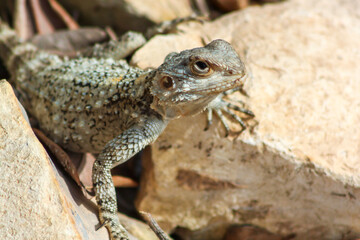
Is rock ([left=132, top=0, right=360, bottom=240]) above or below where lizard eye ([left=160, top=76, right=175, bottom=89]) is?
below

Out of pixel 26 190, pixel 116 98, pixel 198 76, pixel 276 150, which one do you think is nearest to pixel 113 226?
pixel 26 190

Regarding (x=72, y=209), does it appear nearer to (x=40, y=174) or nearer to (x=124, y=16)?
(x=40, y=174)

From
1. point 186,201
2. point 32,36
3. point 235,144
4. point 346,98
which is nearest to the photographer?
point 235,144

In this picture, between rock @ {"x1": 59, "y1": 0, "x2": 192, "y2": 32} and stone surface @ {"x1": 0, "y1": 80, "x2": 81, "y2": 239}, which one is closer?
stone surface @ {"x1": 0, "y1": 80, "x2": 81, "y2": 239}

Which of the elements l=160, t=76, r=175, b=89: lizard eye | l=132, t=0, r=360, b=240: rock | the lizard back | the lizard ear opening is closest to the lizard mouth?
the lizard ear opening

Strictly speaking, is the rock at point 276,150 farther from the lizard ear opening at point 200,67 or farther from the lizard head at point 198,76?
the lizard ear opening at point 200,67

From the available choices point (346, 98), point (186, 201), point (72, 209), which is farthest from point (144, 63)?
point (346, 98)

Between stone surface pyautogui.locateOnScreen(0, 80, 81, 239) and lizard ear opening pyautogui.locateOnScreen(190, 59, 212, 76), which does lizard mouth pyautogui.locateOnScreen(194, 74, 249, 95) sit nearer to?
lizard ear opening pyautogui.locateOnScreen(190, 59, 212, 76)

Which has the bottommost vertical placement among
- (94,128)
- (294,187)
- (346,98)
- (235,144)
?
(294,187)
